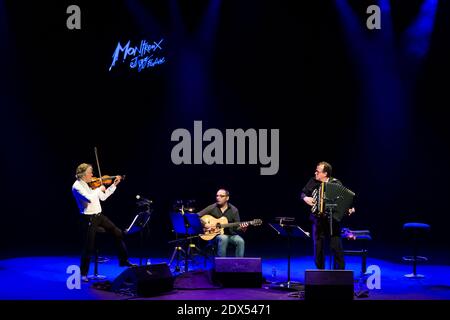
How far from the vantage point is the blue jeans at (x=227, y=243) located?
9.14 metres

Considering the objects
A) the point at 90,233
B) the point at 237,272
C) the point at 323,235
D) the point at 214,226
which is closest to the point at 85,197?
the point at 90,233

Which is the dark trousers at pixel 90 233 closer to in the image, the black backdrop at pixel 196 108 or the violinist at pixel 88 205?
the violinist at pixel 88 205

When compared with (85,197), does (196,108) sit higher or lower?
higher

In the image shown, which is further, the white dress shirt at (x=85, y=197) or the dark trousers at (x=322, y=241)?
the white dress shirt at (x=85, y=197)

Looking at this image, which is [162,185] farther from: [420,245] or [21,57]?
[420,245]

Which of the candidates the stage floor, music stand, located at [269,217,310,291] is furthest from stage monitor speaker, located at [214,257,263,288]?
music stand, located at [269,217,310,291]

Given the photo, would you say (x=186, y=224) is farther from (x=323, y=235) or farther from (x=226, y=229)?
(x=323, y=235)

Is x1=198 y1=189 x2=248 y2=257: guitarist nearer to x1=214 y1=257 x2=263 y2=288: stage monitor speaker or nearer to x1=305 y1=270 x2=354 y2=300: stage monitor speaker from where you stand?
x1=214 y1=257 x2=263 y2=288: stage monitor speaker

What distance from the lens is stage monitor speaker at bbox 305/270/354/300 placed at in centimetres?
669

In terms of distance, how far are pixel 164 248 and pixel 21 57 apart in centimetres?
469

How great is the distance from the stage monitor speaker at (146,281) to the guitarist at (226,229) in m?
1.70

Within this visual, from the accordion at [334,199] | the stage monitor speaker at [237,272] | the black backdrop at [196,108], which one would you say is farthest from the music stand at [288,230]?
the black backdrop at [196,108]

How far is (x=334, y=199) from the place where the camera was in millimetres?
8180

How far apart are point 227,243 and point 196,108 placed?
337 cm
